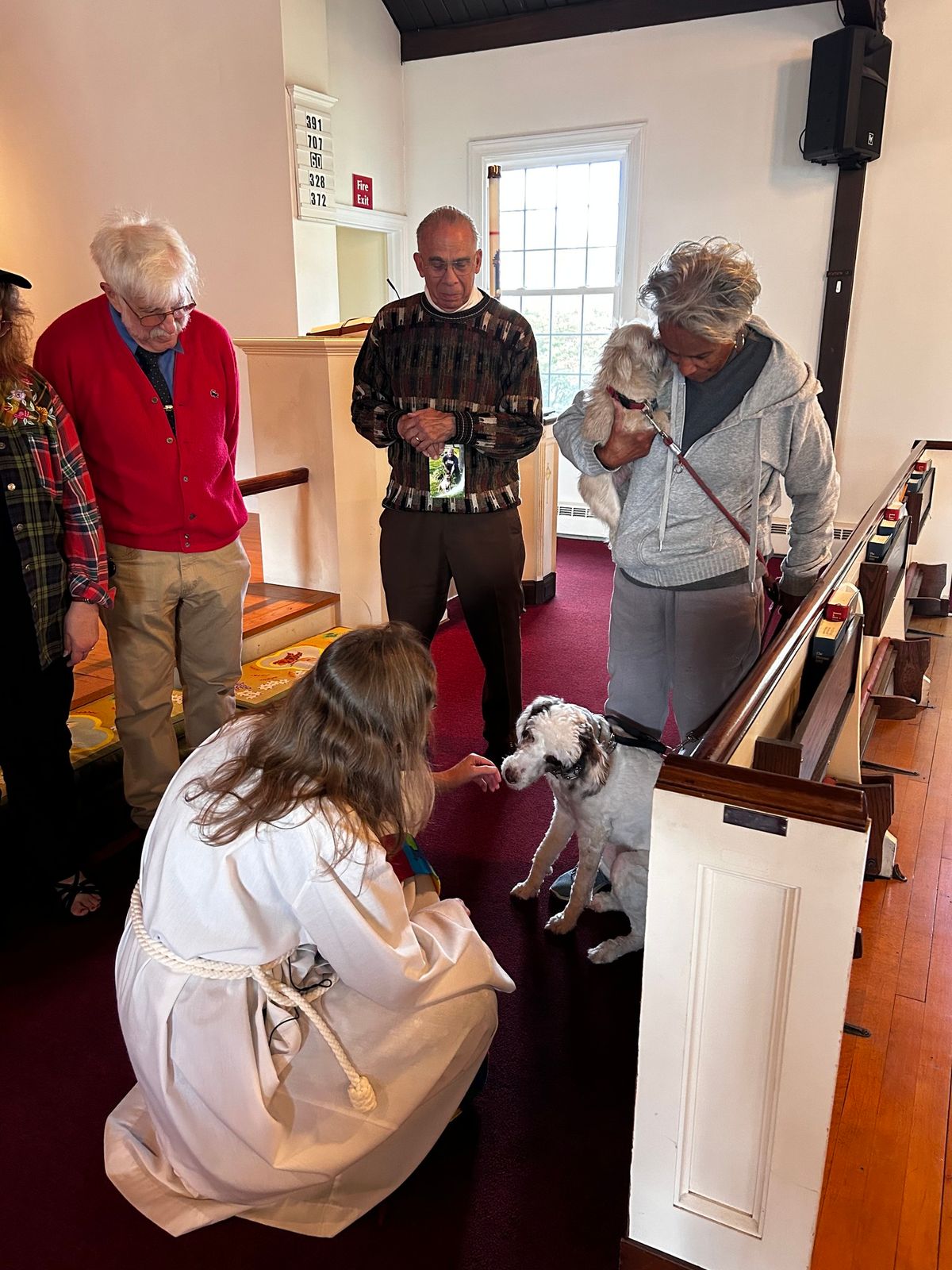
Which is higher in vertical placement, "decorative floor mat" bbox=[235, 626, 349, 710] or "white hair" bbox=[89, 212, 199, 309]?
"white hair" bbox=[89, 212, 199, 309]

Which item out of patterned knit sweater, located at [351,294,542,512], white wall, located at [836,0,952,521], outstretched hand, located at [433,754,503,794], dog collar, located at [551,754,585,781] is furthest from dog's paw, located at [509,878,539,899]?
white wall, located at [836,0,952,521]

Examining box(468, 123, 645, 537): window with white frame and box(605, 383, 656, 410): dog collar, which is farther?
box(468, 123, 645, 537): window with white frame

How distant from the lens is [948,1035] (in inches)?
75.1

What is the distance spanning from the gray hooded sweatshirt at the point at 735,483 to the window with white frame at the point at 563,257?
4.21 meters

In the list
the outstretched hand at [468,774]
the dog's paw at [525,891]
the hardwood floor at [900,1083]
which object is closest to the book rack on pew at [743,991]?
the hardwood floor at [900,1083]

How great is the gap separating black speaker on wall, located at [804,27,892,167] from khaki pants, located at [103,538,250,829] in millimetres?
4244

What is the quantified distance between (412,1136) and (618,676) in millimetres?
1060

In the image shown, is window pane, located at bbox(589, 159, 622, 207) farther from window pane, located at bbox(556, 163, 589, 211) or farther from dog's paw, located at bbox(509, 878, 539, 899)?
dog's paw, located at bbox(509, 878, 539, 899)

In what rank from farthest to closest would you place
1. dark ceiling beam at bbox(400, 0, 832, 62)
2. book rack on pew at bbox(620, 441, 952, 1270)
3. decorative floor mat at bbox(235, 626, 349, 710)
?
dark ceiling beam at bbox(400, 0, 832, 62) < decorative floor mat at bbox(235, 626, 349, 710) < book rack on pew at bbox(620, 441, 952, 1270)

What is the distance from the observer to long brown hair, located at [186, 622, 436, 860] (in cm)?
131

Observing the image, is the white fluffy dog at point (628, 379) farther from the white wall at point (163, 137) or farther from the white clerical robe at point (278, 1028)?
the white wall at point (163, 137)

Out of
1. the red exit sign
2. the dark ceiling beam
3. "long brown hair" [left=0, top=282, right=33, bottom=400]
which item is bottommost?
"long brown hair" [left=0, top=282, right=33, bottom=400]

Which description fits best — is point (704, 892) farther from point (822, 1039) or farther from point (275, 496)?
point (275, 496)

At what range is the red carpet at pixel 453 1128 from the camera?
1452 mm
